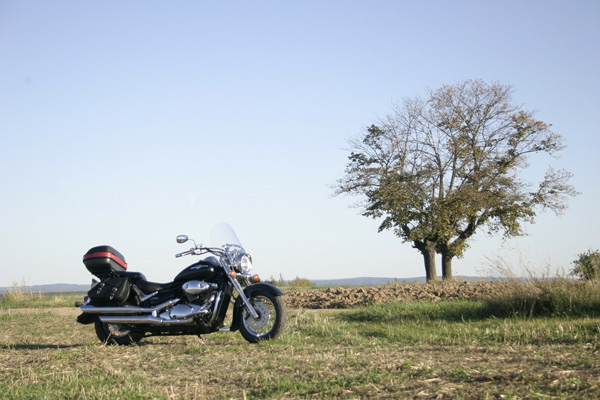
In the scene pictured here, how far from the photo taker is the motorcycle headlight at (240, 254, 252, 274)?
8.75 m

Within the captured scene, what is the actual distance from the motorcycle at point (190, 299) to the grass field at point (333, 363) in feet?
1.00

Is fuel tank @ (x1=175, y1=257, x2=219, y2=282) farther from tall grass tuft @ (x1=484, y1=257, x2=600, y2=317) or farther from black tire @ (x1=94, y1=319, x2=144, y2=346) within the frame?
tall grass tuft @ (x1=484, y1=257, x2=600, y2=317)

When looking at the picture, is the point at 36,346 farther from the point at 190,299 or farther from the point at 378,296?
the point at 378,296

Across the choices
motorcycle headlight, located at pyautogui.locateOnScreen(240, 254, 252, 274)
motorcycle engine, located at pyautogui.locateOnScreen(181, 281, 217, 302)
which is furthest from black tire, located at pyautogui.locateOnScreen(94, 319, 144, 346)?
motorcycle headlight, located at pyautogui.locateOnScreen(240, 254, 252, 274)

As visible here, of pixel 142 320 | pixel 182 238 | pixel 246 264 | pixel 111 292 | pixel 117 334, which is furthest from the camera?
pixel 117 334

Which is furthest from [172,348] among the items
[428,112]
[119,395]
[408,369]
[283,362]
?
[428,112]

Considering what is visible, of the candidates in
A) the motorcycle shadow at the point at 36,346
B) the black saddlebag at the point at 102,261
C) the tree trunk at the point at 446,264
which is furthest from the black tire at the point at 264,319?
the tree trunk at the point at 446,264

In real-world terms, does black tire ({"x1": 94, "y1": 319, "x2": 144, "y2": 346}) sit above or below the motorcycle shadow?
above

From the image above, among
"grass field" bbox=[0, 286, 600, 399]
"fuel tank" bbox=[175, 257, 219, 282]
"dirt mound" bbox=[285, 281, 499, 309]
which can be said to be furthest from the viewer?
"dirt mound" bbox=[285, 281, 499, 309]

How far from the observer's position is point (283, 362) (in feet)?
21.7

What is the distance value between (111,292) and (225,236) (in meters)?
1.92

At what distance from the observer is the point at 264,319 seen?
8.44 metres

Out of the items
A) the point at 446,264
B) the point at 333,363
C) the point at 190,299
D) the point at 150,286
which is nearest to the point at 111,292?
the point at 150,286

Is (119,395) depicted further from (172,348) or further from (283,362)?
(172,348)
